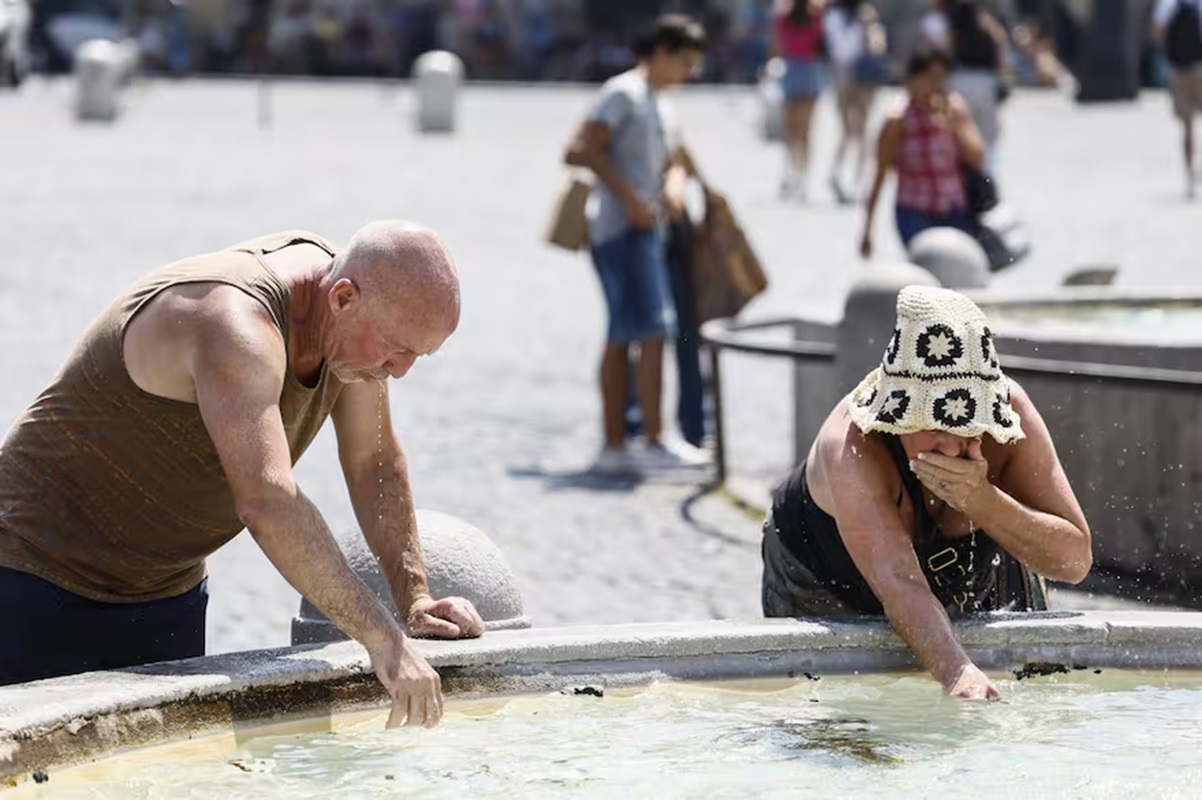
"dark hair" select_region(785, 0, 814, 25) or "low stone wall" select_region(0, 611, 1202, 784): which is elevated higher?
"dark hair" select_region(785, 0, 814, 25)

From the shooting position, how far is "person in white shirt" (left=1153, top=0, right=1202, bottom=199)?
19.6 m

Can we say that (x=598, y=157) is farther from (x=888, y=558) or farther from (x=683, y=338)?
(x=888, y=558)

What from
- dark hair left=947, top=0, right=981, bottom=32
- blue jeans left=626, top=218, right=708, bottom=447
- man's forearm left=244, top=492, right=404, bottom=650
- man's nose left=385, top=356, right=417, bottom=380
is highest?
dark hair left=947, top=0, right=981, bottom=32

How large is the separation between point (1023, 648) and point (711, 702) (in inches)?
24.8

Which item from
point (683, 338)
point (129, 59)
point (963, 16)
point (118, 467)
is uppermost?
point (963, 16)

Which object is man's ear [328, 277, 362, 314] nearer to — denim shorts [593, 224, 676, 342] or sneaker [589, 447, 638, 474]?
denim shorts [593, 224, 676, 342]

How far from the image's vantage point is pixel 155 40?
45.9 meters

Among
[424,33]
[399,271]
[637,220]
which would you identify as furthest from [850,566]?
[424,33]

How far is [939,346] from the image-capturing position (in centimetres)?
458

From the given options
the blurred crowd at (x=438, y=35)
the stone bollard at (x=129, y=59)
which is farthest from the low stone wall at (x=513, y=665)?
the blurred crowd at (x=438, y=35)

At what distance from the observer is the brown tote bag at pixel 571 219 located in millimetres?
9883

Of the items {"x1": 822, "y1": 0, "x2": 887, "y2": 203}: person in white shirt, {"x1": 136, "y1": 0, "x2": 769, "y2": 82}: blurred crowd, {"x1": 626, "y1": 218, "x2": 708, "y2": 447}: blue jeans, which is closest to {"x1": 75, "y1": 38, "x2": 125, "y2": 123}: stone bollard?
{"x1": 822, "y1": 0, "x2": 887, "y2": 203}: person in white shirt

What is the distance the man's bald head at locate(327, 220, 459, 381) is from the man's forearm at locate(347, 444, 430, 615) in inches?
22.5

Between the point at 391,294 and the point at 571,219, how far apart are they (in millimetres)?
5834
